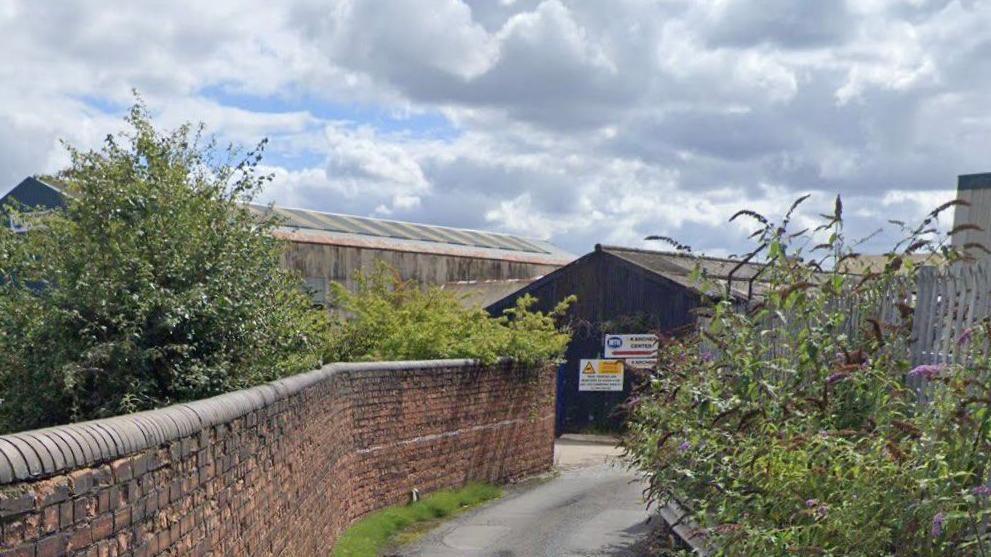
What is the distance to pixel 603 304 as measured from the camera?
96.9ft

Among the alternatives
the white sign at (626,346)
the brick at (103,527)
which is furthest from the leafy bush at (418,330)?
the brick at (103,527)

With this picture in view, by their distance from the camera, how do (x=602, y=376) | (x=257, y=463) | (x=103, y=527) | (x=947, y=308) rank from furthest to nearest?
(x=602, y=376)
(x=257, y=463)
(x=947, y=308)
(x=103, y=527)

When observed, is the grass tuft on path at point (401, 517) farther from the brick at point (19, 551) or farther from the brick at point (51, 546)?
the brick at point (19, 551)

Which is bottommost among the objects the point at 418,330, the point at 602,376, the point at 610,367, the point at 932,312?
the point at 602,376

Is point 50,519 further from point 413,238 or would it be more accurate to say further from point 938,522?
point 413,238

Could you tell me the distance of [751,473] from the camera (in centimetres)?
584

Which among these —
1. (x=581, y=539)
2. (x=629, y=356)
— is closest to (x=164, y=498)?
(x=581, y=539)

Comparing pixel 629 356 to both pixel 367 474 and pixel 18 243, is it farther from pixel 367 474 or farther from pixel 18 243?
pixel 18 243

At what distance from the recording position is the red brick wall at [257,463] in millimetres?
3754

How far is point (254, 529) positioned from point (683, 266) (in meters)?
24.7

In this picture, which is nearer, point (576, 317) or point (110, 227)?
point (110, 227)

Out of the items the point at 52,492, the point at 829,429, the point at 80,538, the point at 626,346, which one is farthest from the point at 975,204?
the point at 626,346

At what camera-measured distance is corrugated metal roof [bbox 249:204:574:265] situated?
1271 inches

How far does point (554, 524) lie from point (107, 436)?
422 inches
